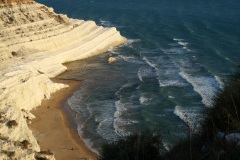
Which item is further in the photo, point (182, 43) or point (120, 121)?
point (182, 43)

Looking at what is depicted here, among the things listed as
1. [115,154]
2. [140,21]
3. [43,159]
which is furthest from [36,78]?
[140,21]

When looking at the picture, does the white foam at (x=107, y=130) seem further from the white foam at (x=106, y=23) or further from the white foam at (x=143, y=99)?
the white foam at (x=106, y=23)

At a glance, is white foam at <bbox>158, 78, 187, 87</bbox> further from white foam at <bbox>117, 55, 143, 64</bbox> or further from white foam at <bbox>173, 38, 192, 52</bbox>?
white foam at <bbox>173, 38, 192, 52</bbox>

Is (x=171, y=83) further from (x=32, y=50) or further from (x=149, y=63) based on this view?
(x=32, y=50)

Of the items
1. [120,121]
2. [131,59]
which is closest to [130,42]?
[131,59]

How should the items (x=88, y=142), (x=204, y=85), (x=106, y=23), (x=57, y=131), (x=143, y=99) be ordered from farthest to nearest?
(x=106, y=23), (x=204, y=85), (x=143, y=99), (x=57, y=131), (x=88, y=142)

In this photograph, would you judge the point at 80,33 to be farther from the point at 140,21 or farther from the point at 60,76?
the point at 140,21
